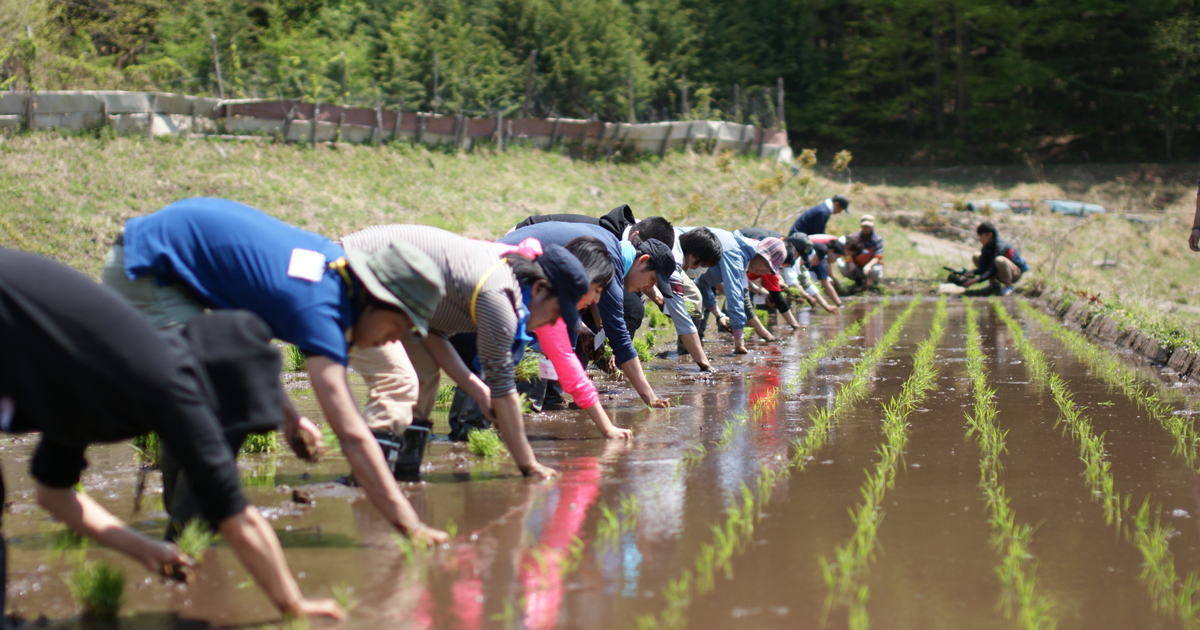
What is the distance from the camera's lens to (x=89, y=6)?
26047mm

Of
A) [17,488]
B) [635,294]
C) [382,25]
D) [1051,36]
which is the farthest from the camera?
[1051,36]

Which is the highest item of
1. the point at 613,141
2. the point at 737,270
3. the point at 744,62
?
the point at 744,62

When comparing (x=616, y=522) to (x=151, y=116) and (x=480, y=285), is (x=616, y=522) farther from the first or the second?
(x=151, y=116)

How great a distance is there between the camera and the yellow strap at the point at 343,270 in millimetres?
2935

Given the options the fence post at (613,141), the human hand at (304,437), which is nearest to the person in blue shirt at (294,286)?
the human hand at (304,437)

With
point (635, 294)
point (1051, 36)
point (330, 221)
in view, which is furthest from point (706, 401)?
point (1051, 36)

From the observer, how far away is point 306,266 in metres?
2.84

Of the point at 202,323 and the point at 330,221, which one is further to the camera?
the point at 330,221

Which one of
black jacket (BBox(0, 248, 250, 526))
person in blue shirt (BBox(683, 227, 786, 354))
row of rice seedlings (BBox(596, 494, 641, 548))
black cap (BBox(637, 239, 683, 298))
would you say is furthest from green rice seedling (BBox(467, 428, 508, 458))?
person in blue shirt (BBox(683, 227, 786, 354))

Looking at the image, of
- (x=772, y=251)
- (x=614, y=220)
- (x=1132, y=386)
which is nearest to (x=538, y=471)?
(x=614, y=220)

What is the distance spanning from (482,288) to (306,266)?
0.85 m

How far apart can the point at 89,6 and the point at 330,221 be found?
16149 millimetres

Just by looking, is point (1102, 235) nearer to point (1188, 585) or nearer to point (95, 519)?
point (1188, 585)

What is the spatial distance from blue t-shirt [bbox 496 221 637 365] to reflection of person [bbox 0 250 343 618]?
2.82 meters
